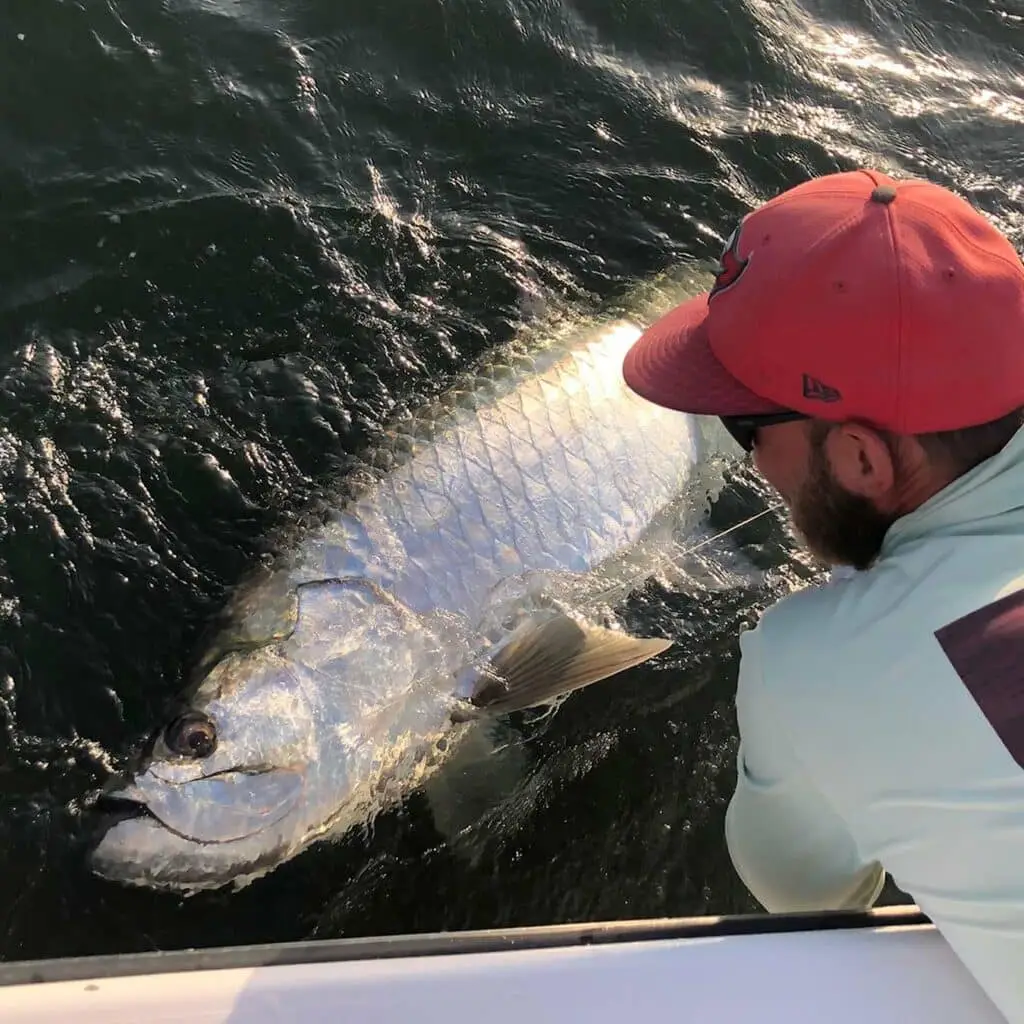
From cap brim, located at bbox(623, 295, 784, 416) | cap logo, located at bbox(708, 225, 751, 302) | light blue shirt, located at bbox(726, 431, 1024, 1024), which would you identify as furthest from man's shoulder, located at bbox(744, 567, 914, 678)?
cap logo, located at bbox(708, 225, 751, 302)

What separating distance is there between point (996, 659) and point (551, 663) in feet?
→ 5.75

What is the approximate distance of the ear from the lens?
1.86 metres

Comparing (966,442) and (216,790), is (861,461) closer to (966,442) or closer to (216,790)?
(966,442)

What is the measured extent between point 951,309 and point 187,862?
2.41 metres

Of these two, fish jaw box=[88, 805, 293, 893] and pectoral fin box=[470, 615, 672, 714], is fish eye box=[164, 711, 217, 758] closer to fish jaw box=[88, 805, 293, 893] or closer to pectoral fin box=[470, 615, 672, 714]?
fish jaw box=[88, 805, 293, 893]

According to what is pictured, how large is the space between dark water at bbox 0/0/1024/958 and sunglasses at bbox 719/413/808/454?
1631 mm

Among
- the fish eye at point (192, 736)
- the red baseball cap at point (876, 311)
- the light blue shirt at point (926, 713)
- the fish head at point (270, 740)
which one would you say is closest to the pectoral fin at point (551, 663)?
the fish head at point (270, 740)

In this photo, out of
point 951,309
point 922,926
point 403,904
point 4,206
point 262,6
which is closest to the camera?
point 951,309

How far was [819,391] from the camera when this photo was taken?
1.85 m

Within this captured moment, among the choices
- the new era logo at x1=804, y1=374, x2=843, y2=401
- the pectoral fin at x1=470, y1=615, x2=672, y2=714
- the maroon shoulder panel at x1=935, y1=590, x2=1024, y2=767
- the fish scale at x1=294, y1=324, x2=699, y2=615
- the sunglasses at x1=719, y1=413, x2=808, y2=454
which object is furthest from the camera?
the fish scale at x1=294, y1=324, x2=699, y2=615

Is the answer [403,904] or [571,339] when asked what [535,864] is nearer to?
[403,904]

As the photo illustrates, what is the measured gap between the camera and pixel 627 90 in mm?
5508

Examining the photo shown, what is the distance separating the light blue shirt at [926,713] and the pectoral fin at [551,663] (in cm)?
110

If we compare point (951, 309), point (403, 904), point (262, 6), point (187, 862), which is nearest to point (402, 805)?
point (403, 904)
